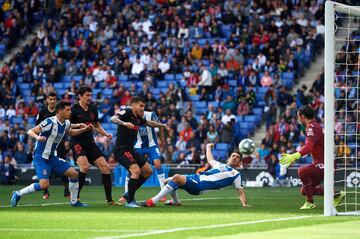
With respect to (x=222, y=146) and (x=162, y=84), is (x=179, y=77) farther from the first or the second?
(x=222, y=146)

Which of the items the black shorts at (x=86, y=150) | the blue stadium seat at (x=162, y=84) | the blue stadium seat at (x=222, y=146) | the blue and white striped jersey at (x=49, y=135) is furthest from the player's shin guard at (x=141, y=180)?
the blue stadium seat at (x=162, y=84)

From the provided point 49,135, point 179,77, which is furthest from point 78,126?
point 179,77

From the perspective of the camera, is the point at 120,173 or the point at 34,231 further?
the point at 120,173

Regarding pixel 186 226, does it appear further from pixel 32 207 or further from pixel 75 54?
pixel 75 54

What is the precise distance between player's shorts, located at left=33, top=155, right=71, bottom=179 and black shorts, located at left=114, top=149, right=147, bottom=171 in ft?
3.83

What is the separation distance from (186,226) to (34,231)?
2.12 m

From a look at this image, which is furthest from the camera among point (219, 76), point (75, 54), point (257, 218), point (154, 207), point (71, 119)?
point (75, 54)

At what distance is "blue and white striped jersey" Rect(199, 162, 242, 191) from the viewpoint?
18609mm

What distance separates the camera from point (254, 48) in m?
38.5

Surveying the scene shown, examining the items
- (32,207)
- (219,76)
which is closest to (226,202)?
(32,207)

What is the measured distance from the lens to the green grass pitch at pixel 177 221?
13.0 meters

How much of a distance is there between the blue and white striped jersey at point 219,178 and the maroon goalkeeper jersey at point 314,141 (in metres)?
1.45

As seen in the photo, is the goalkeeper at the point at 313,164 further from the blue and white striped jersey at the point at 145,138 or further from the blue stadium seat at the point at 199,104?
the blue stadium seat at the point at 199,104

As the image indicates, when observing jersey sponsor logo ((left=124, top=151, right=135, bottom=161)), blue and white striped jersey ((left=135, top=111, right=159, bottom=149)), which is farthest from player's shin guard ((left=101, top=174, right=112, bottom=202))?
blue and white striped jersey ((left=135, top=111, right=159, bottom=149))
